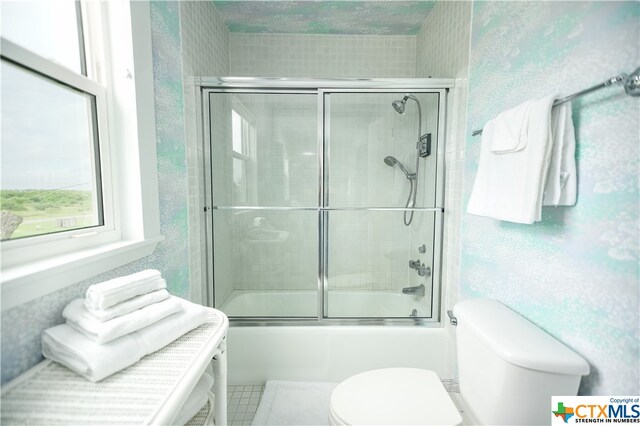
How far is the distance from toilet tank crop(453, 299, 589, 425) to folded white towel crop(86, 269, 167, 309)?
112cm

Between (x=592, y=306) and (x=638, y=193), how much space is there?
0.34 m

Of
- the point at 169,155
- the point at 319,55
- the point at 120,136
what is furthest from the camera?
the point at 319,55

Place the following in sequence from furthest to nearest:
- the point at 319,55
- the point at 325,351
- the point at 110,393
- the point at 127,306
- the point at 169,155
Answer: the point at 319,55 < the point at 325,351 < the point at 169,155 < the point at 127,306 < the point at 110,393

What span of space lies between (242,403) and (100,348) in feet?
4.10

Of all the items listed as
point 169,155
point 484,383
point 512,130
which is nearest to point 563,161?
point 512,130

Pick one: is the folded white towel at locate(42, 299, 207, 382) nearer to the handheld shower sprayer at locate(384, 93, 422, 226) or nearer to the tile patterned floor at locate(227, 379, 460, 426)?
the tile patterned floor at locate(227, 379, 460, 426)

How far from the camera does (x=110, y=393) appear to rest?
62 cm

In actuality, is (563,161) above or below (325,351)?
above

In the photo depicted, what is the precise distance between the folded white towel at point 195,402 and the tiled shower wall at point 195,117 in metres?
0.82

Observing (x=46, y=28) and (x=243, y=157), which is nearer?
(x=46, y=28)

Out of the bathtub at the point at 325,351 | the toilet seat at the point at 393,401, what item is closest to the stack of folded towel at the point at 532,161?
the toilet seat at the point at 393,401

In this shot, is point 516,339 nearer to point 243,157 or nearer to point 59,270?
point 59,270

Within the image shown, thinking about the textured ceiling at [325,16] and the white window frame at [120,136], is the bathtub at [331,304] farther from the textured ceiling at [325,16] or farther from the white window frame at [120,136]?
the textured ceiling at [325,16]


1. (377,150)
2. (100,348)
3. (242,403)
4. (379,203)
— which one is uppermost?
(377,150)
